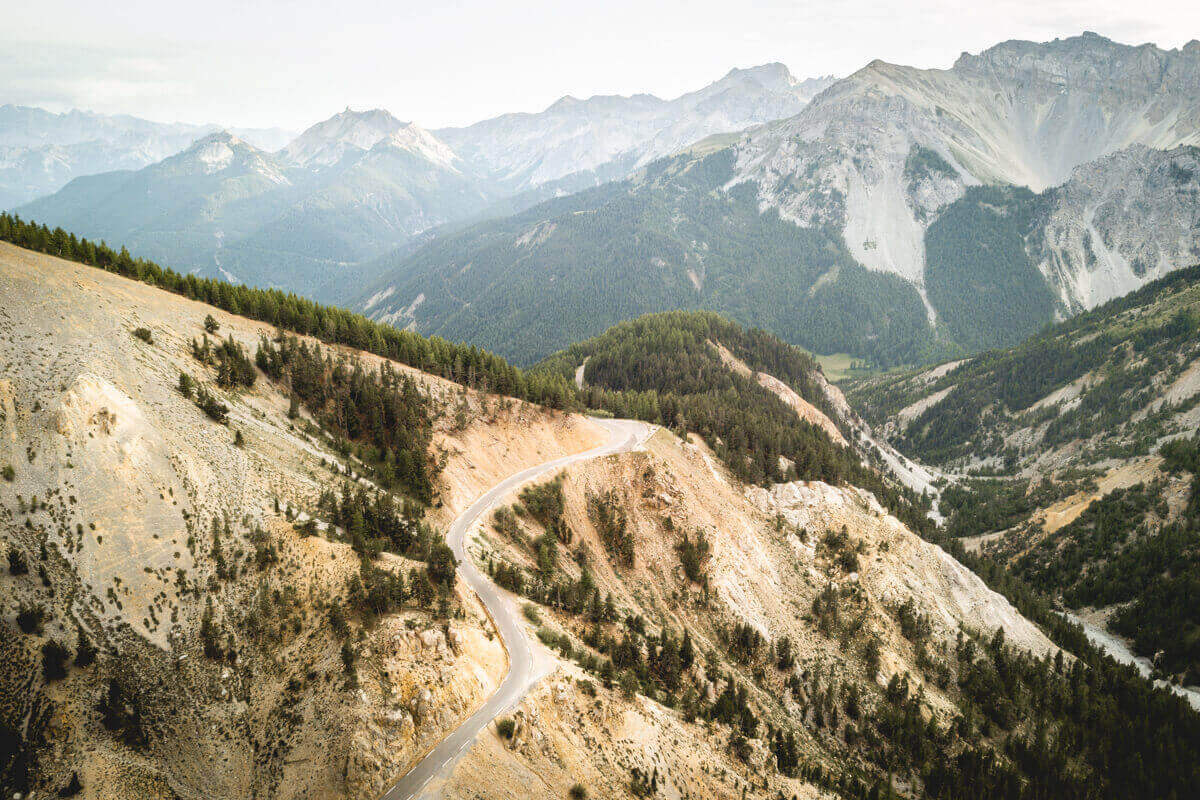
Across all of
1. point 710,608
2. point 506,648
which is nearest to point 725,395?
point 710,608

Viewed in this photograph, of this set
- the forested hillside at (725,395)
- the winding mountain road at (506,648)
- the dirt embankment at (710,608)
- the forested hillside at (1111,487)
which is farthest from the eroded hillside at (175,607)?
the forested hillside at (1111,487)

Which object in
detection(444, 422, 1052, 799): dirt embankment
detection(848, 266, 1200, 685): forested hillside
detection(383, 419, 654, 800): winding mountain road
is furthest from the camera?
detection(848, 266, 1200, 685): forested hillside

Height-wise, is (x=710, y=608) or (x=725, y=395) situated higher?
(x=725, y=395)

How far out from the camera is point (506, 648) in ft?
130

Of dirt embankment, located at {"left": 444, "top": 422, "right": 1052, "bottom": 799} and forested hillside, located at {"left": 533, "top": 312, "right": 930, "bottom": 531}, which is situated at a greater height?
forested hillside, located at {"left": 533, "top": 312, "right": 930, "bottom": 531}

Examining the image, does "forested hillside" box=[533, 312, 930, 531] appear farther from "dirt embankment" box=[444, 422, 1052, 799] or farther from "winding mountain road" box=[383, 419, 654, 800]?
"winding mountain road" box=[383, 419, 654, 800]

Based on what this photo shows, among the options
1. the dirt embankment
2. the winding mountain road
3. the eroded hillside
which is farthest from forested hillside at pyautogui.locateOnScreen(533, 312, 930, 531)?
the eroded hillside

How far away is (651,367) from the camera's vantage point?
134250 millimetres

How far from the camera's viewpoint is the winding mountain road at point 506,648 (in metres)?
30.3

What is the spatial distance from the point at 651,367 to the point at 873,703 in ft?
281

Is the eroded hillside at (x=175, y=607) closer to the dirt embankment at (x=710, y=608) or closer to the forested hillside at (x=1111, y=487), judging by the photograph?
the dirt embankment at (x=710, y=608)

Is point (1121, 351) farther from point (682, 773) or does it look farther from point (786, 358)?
point (682, 773)

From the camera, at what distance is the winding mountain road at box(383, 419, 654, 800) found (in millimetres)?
30344

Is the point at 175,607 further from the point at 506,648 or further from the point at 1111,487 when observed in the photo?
the point at 1111,487
